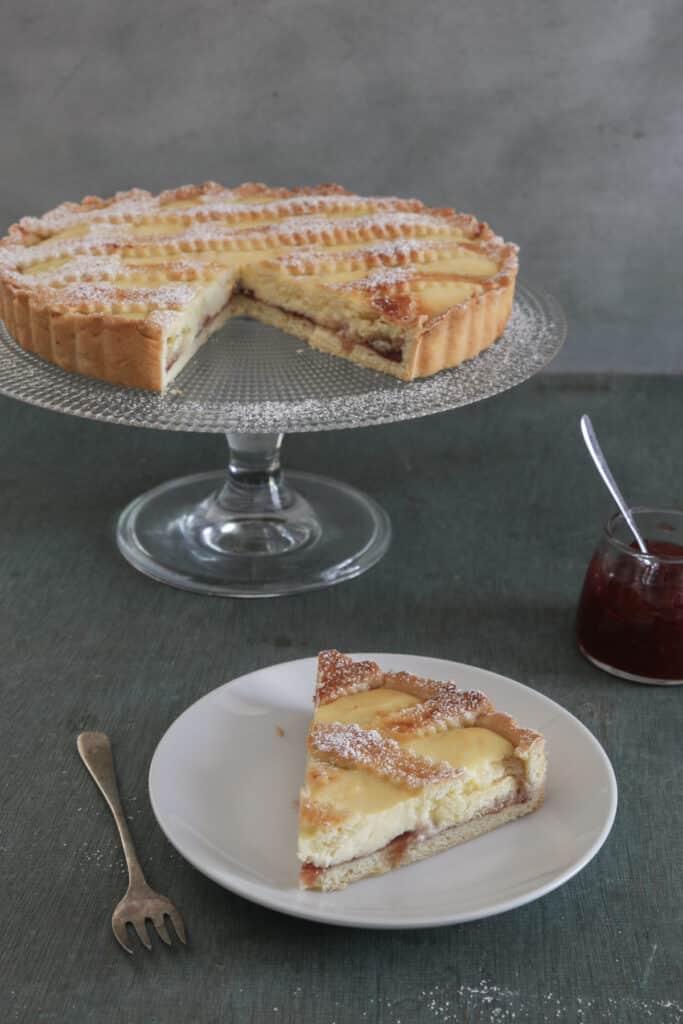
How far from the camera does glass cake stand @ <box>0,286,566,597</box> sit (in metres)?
2.11

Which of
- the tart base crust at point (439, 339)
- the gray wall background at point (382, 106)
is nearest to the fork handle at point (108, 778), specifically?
the tart base crust at point (439, 339)

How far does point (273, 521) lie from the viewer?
2.54m

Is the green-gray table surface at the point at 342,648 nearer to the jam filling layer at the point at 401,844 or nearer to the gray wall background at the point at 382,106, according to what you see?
the jam filling layer at the point at 401,844

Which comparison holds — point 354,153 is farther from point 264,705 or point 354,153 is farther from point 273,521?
point 264,705

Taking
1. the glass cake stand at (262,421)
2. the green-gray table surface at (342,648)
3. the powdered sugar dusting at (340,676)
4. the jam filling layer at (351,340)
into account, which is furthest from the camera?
the jam filling layer at (351,340)

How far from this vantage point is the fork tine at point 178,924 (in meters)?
1.45

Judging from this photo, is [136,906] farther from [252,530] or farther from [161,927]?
[252,530]

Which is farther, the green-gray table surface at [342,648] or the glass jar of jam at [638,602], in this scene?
the glass jar of jam at [638,602]

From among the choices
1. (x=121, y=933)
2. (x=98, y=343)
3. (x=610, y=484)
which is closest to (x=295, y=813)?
(x=121, y=933)

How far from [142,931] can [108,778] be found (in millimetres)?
303

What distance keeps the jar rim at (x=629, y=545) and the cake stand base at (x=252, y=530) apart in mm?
528

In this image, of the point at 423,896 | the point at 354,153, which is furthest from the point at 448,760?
the point at 354,153

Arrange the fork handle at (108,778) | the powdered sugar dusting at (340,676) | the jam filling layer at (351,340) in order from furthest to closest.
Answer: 1. the jam filling layer at (351,340)
2. the powdered sugar dusting at (340,676)
3. the fork handle at (108,778)

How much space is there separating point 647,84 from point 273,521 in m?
1.60
